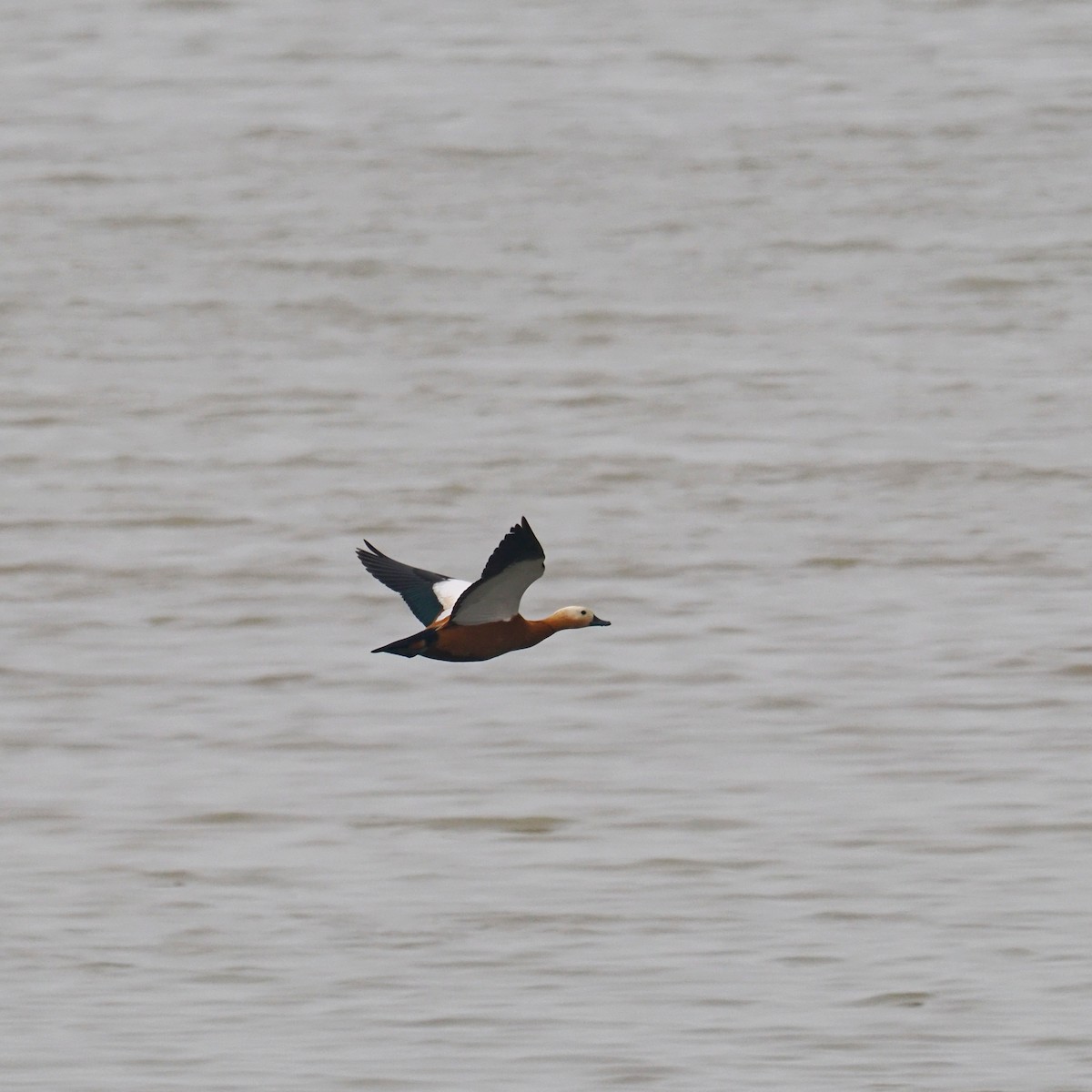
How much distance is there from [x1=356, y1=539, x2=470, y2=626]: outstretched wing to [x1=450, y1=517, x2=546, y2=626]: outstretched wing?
57 cm

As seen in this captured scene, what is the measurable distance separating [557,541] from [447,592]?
23.4 ft

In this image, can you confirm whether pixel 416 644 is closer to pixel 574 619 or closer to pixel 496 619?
pixel 496 619

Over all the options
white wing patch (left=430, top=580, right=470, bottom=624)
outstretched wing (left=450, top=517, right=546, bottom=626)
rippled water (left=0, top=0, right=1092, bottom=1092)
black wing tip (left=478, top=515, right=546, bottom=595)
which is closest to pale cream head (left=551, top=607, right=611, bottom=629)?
outstretched wing (left=450, top=517, right=546, bottom=626)

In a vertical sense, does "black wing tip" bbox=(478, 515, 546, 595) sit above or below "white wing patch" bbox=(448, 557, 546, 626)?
above

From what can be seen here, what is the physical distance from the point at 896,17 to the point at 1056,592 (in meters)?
18.4

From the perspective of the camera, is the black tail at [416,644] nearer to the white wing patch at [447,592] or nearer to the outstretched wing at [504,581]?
the outstretched wing at [504,581]

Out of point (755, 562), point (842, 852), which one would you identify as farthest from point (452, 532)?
point (842, 852)

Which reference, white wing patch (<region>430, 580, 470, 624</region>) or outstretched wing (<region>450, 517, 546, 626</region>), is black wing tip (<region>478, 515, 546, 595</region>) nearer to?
outstretched wing (<region>450, 517, 546, 626</region>)

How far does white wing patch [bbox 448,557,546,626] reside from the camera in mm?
10906

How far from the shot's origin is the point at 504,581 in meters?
11.0

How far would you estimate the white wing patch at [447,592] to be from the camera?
39.1 feet

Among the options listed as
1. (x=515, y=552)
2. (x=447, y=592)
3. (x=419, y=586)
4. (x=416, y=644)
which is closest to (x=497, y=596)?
(x=416, y=644)

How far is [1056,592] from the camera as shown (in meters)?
17.8

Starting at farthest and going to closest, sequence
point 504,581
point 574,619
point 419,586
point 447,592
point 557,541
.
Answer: point 557,541
point 419,586
point 447,592
point 574,619
point 504,581
